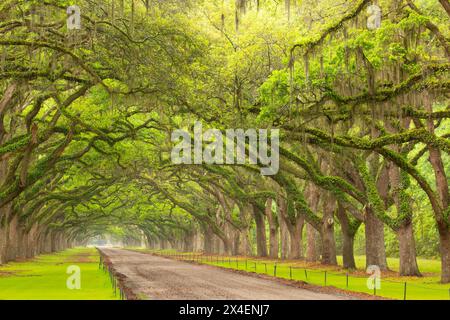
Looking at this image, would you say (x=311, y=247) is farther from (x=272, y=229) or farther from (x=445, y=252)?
(x=445, y=252)

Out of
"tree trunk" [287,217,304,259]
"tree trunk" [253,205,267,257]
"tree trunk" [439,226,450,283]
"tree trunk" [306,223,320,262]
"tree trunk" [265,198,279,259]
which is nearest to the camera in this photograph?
"tree trunk" [439,226,450,283]

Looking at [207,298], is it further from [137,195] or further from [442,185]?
[137,195]

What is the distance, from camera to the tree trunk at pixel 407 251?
31.7 metres

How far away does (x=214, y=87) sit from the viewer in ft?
103

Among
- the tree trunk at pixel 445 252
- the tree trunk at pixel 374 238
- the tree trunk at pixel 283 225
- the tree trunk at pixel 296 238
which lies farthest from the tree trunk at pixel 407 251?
the tree trunk at pixel 283 225

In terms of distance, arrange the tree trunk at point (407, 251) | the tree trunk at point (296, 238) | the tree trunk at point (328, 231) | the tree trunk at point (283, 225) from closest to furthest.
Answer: the tree trunk at point (407, 251) → the tree trunk at point (328, 231) → the tree trunk at point (296, 238) → the tree trunk at point (283, 225)

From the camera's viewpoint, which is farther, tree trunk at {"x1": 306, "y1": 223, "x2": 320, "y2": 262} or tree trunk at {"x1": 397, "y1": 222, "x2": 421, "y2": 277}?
tree trunk at {"x1": 306, "y1": 223, "x2": 320, "y2": 262}

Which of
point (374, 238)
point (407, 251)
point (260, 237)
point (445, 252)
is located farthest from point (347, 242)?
point (260, 237)

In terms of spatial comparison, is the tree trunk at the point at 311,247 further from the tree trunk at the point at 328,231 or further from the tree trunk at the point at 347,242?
the tree trunk at the point at 347,242

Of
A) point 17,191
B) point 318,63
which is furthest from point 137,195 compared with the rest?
point 318,63

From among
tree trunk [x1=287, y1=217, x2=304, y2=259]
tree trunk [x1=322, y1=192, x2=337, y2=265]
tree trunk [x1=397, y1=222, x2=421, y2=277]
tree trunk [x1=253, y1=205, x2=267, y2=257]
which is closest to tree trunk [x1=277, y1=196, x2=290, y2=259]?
tree trunk [x1=287, y1=217, x2=304, y2=259]

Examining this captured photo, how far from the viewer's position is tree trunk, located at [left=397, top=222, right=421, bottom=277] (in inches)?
1246

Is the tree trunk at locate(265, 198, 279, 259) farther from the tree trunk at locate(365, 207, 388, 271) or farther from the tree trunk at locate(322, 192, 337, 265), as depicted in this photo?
the tree trunk at locate(365, 207, 388, 271)

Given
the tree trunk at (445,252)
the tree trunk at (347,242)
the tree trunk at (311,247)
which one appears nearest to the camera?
the tree trunk at (445,252)
